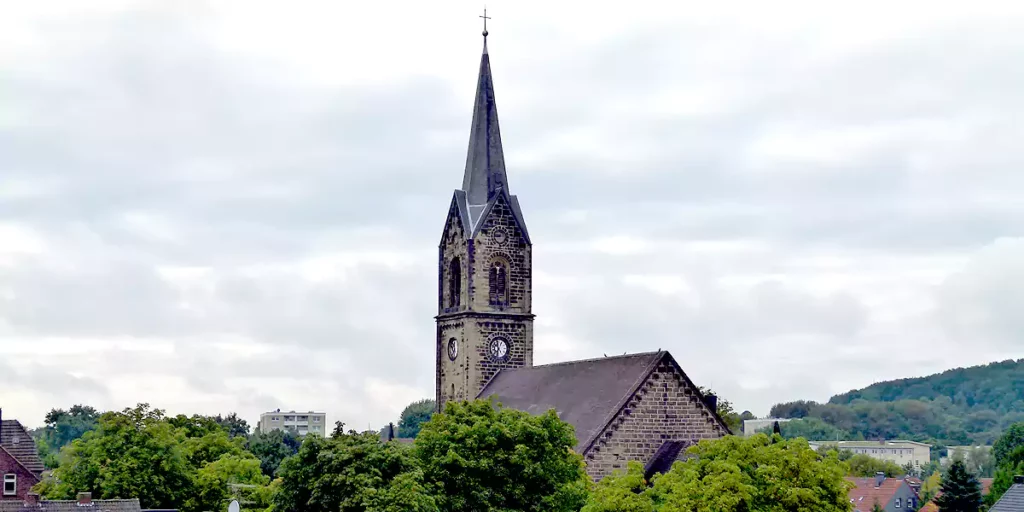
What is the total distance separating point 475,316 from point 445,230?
6807 mm

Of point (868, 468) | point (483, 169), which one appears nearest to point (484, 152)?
point (483, 169)

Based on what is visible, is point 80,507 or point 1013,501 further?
point 80,507

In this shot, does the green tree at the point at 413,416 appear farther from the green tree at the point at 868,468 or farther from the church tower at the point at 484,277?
the church tower at the point at 484,277

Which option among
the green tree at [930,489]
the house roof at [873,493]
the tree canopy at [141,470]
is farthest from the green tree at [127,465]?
the green tree at [930,489]

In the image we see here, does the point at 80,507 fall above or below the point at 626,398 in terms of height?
below

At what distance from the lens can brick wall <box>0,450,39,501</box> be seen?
69.4m

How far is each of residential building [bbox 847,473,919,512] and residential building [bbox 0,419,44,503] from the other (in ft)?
243

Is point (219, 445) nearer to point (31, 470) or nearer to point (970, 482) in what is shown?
point (31, 470)

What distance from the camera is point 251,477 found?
64.9 meters

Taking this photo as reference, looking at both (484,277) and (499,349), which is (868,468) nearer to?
(499,349)

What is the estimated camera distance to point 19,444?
72.8 meters

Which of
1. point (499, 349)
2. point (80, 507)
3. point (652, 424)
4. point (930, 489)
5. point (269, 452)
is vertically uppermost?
point (499, 349)

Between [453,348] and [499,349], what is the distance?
10.1ft

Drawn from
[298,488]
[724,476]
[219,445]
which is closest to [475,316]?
[219,445]
